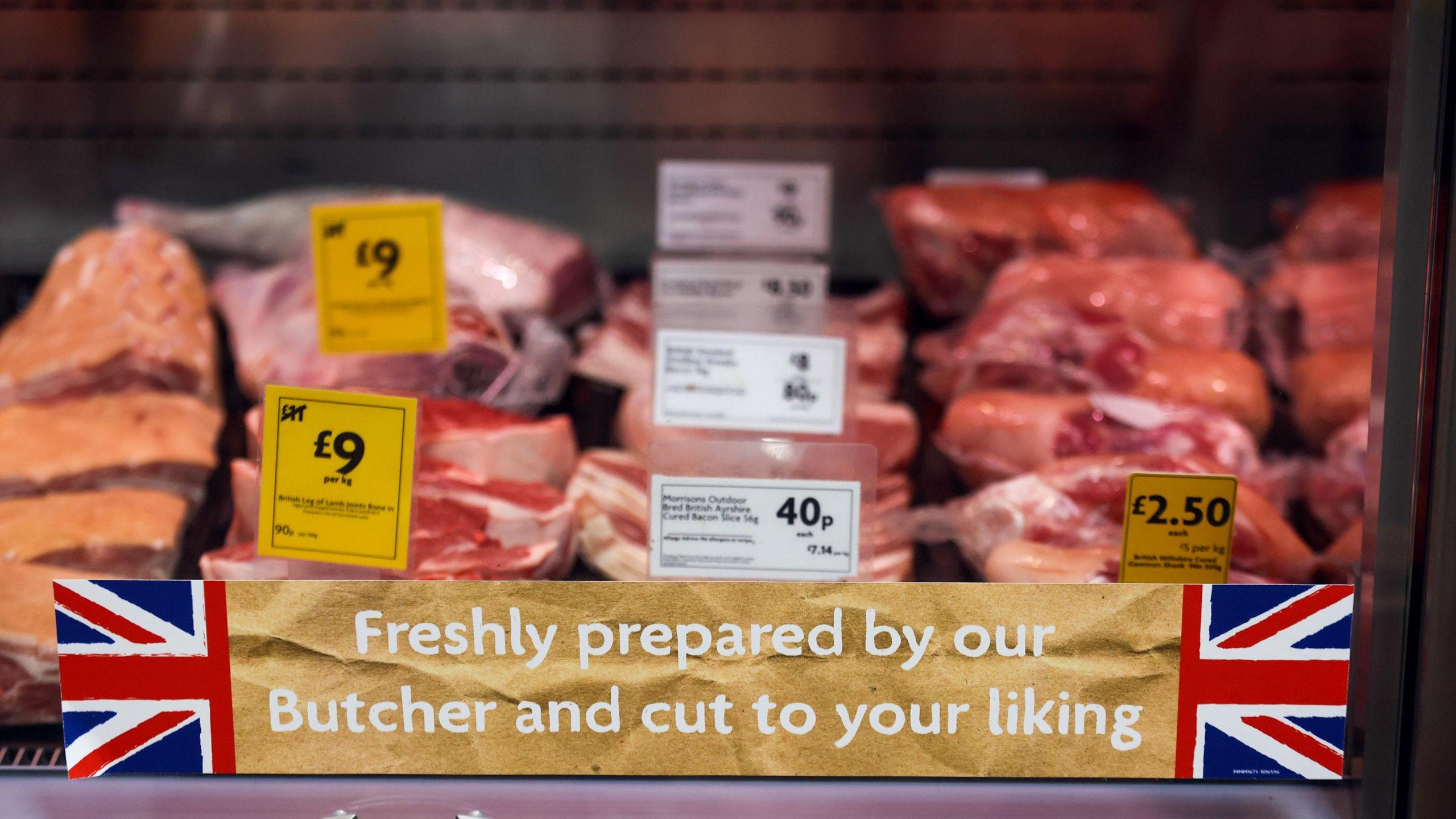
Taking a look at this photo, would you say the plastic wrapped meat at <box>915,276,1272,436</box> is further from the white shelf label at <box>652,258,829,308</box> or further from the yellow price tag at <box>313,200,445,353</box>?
the yellow price tag at <box>313,200,445,353</box>

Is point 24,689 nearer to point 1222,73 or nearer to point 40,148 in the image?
point 40,148

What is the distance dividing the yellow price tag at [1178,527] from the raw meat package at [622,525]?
0.99 feet

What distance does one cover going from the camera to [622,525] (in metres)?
1.23

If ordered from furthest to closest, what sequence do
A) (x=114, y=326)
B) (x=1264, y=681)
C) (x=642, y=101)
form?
(x=642, y=101) < (x=114, y=326) < (x=1264, y=681)

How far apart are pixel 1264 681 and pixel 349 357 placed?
3.68ft

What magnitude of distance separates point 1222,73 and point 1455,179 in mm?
1304

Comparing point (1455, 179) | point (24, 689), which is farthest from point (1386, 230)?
point (24, 689)

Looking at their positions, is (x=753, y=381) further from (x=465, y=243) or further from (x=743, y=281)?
(x=465, y=243)

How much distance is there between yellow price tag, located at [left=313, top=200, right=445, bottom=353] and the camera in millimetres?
1204

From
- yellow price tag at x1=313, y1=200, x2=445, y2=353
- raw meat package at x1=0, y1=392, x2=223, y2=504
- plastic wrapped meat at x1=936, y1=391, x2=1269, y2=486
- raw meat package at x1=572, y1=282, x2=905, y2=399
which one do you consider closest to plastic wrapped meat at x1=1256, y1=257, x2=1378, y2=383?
plastic wrapped meat at x1=936, y1=391, x2=1269, y2=486

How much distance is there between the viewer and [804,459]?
842 mm

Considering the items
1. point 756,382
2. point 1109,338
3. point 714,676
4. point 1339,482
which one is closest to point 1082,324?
point 1109,338

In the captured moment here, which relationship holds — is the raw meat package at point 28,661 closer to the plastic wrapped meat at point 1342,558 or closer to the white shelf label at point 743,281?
the white shelf label at point 743,281

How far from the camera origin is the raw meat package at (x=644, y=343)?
1653mm
